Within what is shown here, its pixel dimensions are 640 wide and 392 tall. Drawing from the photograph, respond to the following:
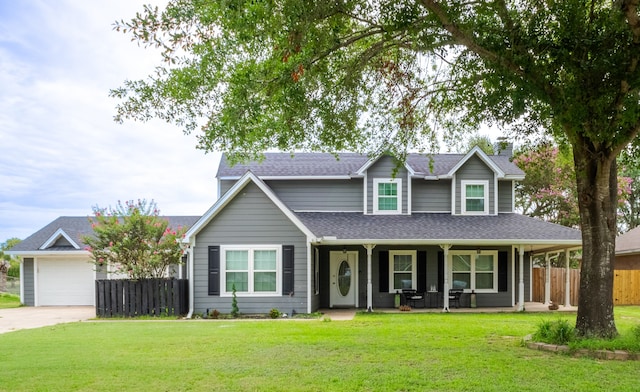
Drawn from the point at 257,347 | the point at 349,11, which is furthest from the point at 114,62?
the point at 257,347

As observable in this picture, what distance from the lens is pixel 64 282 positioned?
23.5 meters

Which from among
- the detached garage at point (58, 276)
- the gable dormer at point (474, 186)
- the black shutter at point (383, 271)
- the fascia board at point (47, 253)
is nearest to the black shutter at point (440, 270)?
the gable dormer at point (474, 186)

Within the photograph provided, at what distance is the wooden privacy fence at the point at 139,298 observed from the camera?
1741 centimetres

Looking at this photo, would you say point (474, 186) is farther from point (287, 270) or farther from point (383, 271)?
point (287, 270)

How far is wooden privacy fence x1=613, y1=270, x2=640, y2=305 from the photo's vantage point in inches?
898

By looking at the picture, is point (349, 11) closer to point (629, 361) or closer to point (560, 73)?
point (560, 73)

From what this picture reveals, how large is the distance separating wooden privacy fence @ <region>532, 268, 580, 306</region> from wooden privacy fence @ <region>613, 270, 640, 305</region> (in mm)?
1600

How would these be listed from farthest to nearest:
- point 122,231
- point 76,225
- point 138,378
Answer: point 76,225 < point 122,231 < point 138,378

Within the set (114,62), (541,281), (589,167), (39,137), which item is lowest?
(541,281)

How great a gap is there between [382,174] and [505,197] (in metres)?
4.63

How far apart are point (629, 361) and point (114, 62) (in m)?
11.8

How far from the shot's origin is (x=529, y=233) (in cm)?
1839

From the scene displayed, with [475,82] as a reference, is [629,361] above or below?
below

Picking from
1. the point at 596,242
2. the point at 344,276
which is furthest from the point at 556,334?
the point at 344,276
